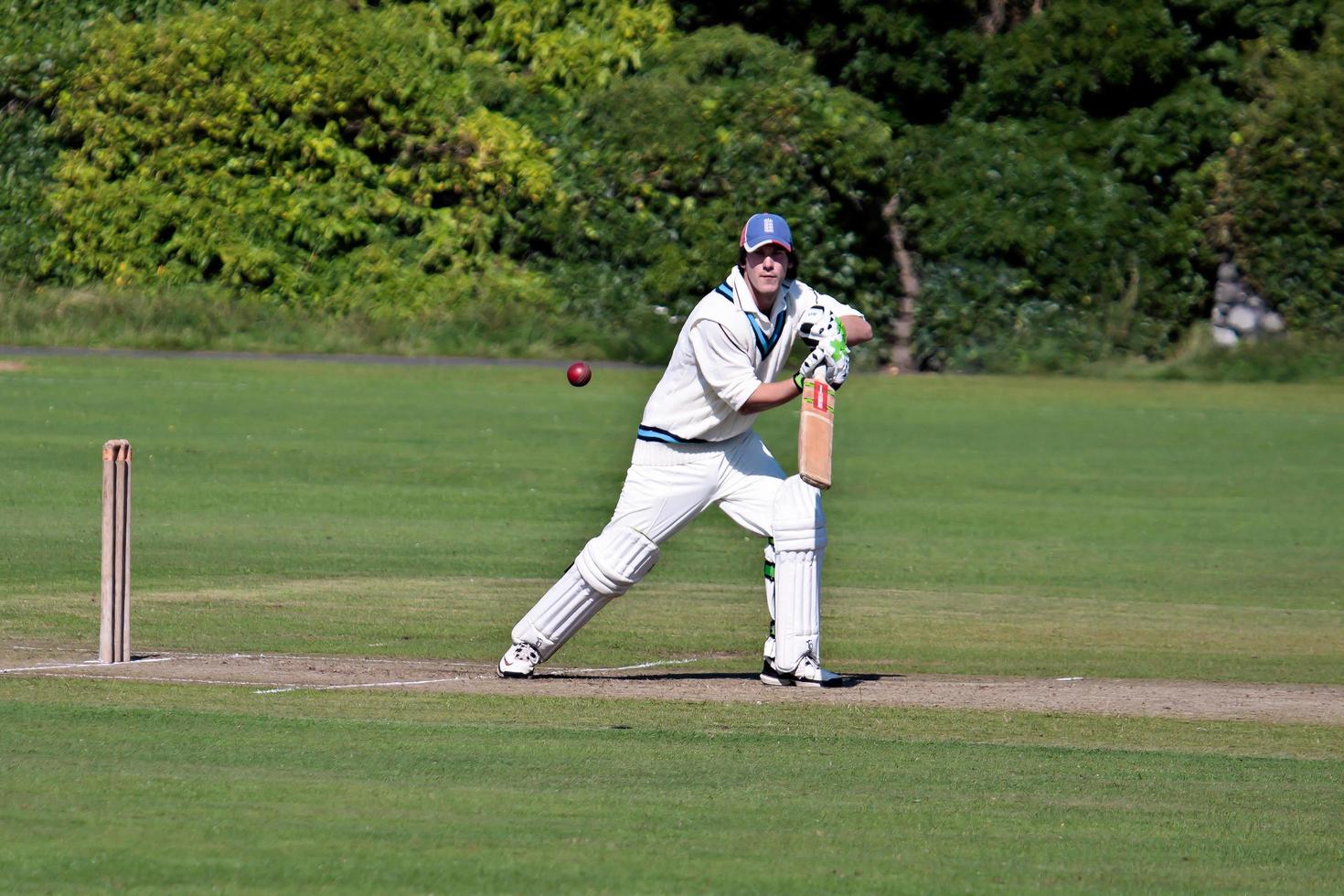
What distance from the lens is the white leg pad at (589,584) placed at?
9562mm

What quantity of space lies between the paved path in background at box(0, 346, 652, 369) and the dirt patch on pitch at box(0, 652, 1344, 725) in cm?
2445

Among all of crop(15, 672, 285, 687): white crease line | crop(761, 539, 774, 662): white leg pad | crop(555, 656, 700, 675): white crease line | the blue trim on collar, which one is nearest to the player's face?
the blue trim on collar

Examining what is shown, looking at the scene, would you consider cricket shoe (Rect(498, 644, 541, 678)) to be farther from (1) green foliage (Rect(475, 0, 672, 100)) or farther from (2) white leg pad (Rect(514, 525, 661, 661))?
(1) green foliage (Rect(475, 0, 672, 100))

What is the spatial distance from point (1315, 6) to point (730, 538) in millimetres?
26730

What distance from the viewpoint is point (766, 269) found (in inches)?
372

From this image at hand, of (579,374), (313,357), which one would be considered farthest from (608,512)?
(313,357)

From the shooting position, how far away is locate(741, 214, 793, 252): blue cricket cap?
9367mm

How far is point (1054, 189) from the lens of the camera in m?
40.5

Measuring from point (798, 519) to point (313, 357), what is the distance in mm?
26536

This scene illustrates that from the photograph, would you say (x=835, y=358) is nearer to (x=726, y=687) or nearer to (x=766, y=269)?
(x=766, y=269)

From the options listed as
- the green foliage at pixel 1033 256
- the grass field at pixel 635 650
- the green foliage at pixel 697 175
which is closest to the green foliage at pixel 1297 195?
the green foliage at pixel 1033 256

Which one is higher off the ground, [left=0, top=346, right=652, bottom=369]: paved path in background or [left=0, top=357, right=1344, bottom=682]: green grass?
[left=0, top=346, right=652, bottom=369]: paved path in background

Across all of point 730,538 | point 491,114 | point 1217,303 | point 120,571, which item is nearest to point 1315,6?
point 1217,303

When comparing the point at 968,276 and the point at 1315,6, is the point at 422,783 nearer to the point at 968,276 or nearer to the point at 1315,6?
the point at 968,276
